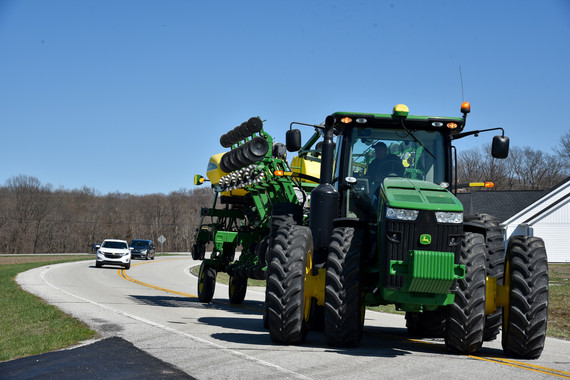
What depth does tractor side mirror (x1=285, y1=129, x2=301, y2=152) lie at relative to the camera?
10330mm

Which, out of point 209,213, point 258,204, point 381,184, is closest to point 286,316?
point 381,184

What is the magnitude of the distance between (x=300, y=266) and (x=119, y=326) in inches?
167

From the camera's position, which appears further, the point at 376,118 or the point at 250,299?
the point at 250,299

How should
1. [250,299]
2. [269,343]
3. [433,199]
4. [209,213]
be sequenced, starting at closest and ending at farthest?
[433,199] < [269,343] < [209,213] < [250,299]

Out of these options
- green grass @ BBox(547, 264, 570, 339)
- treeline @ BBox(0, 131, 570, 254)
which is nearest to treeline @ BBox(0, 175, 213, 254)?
treeline @ BBox(0, 131, 570, 254)

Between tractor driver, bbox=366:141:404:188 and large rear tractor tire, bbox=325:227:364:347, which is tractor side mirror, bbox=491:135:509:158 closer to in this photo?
tractor driver, bbox=366:141:404:188

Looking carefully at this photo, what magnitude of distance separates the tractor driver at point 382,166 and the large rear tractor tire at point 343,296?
1.44 metres

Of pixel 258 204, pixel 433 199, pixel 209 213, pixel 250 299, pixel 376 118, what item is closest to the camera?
pixel 433 199

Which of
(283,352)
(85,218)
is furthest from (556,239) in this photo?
(85,218)

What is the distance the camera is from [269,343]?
9.70m

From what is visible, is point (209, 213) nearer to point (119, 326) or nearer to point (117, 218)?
point (119, 326)

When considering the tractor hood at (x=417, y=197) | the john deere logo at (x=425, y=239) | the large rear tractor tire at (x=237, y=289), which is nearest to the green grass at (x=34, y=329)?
the large rear tractor tire at (x=237, y=289)

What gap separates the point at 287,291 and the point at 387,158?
102 inches

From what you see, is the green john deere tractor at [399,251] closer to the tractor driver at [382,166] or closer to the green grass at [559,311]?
the tractor driver at [382,166]
